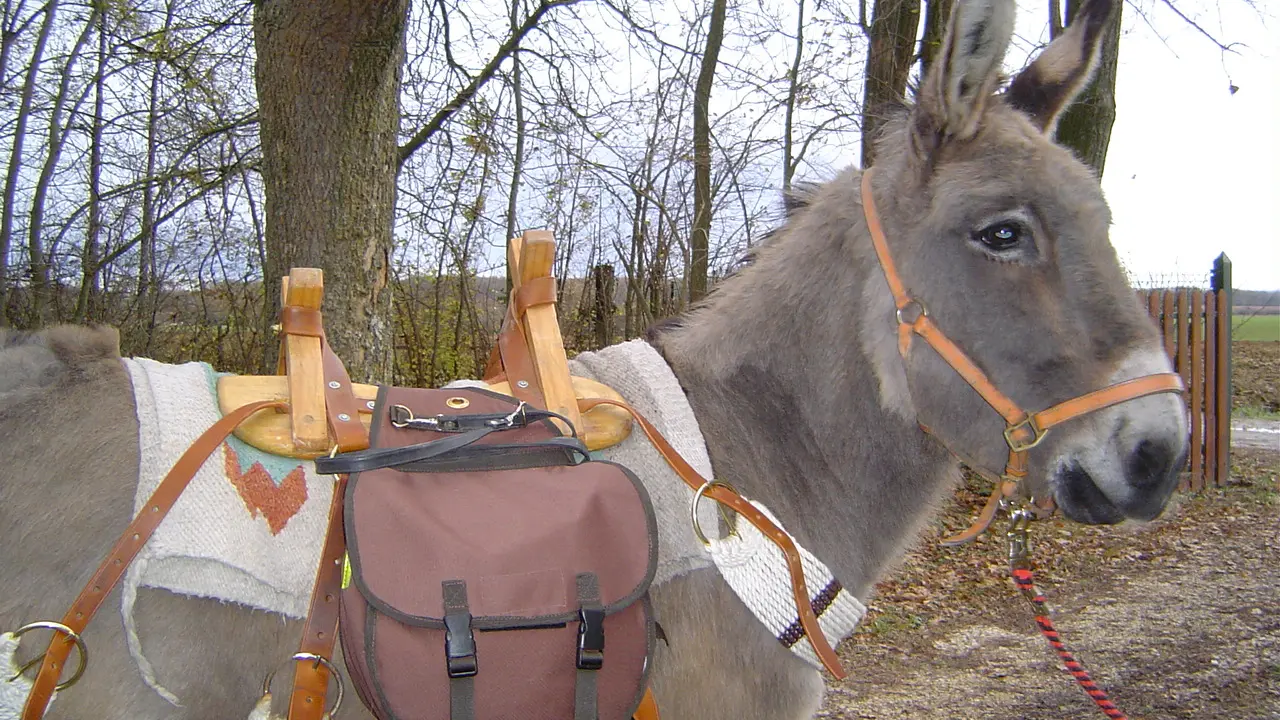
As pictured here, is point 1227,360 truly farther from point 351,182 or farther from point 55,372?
point 55,372

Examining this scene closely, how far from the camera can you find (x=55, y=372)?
169cm

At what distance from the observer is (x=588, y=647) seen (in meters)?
1.50

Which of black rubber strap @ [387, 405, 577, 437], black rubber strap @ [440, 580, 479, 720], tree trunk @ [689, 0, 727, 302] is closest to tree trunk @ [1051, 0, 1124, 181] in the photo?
tree trunk @ [689, 0, 727, 302]

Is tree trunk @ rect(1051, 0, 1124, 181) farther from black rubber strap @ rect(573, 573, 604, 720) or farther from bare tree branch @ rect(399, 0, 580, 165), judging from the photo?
black rubber strap @ rect(573, 573, 604, 720)

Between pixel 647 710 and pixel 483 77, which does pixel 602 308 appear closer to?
pixel 483 77

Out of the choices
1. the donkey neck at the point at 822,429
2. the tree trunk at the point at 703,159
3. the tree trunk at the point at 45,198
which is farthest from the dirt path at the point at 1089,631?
the tree trunk at the point at 45,198

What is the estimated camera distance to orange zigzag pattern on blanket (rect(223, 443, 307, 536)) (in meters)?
1.58

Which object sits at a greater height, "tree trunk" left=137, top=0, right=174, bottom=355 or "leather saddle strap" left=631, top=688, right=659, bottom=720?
"tree trunk" left=137, top=0, right=174, bottom=355

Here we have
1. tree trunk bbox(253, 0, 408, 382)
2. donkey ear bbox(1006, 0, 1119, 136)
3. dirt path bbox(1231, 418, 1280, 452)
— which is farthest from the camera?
dirt path bbox(1231, 418, 1280, 452)

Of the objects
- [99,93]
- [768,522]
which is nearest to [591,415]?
[768,522]

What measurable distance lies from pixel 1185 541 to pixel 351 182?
748cm

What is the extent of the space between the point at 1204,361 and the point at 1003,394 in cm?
894

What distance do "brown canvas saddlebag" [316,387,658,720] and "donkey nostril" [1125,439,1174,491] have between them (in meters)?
0.99

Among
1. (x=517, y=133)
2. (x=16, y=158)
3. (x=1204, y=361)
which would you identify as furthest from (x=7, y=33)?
(x=1204, y=361)
